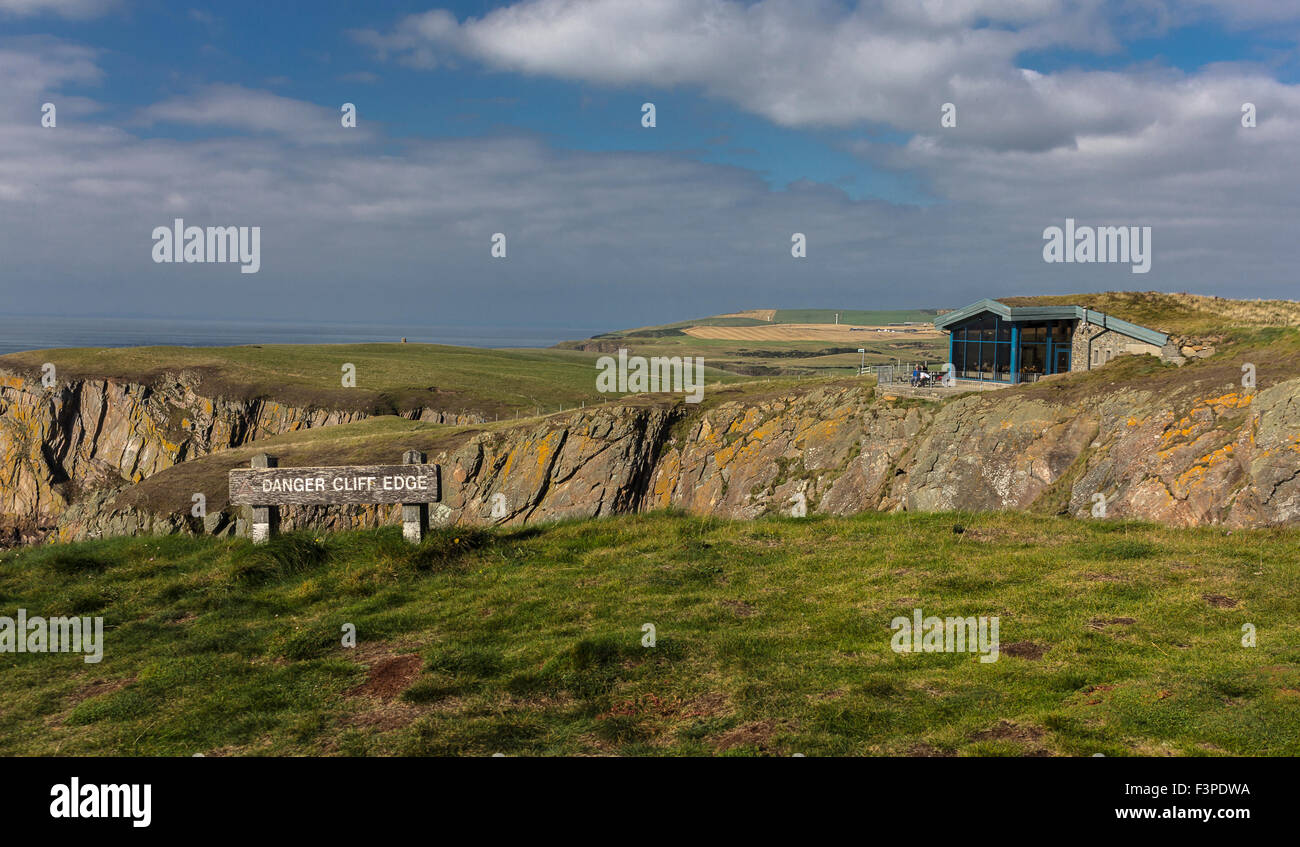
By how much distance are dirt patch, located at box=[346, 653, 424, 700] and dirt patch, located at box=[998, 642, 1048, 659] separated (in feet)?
23.3

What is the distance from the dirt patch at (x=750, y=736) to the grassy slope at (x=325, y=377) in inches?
2715

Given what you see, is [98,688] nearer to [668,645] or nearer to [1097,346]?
[668,645]

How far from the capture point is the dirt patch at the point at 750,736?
7.16 meters

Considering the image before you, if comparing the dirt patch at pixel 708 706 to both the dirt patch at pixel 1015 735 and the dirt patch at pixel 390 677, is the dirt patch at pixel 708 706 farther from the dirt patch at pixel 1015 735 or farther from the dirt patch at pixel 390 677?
the dirt patch at pixel 390 677

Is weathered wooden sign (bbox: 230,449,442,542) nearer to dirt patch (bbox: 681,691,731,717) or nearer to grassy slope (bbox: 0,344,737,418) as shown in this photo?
dirt patch (bbox: 681,691,731,717)

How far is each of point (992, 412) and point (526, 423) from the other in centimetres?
2779

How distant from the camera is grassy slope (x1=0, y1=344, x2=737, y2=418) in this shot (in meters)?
75.9

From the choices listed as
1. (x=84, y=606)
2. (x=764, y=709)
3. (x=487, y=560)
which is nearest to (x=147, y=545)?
(x=84, y=606)

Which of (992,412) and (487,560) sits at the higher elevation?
(992,412)

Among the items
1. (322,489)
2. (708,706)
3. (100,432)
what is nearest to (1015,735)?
(708,706)

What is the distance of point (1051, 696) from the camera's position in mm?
8008

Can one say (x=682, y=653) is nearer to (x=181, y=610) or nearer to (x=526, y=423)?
(x=181, y=610)

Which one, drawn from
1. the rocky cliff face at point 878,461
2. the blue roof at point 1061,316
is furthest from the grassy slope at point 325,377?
the blue roof at point 1061,316

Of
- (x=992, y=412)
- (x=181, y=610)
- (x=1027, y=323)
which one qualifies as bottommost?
(x=181, y=610)
